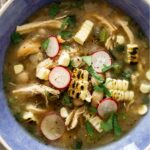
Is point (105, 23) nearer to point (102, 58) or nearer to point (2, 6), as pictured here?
point (102, 58)

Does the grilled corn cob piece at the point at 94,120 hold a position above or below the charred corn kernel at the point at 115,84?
below

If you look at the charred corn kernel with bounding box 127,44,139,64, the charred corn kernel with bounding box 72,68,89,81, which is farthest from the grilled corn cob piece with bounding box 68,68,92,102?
the charred corn kernel with bounding box 127,44,139,64

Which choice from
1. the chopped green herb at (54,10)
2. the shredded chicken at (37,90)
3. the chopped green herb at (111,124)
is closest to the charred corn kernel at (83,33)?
the chopped green herb at (54,10)

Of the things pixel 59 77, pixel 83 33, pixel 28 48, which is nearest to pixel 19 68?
pixel 28 48

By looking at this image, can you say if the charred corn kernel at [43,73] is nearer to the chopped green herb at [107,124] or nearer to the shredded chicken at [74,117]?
the shredded chicken at [74,117]

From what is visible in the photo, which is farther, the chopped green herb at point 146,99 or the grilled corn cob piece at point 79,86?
the chopped green herb at point 146,99

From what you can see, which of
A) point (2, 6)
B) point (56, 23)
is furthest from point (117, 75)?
point (2, 6)

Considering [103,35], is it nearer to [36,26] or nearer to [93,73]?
[93,73]
